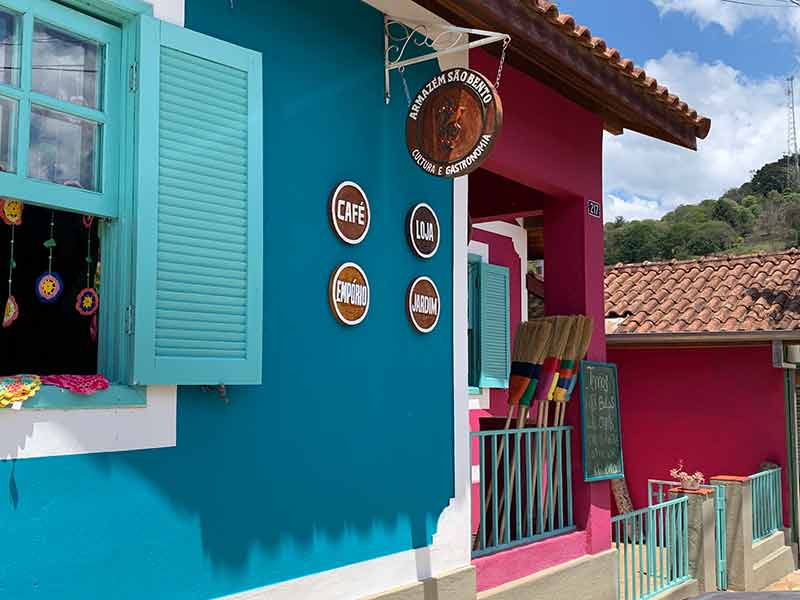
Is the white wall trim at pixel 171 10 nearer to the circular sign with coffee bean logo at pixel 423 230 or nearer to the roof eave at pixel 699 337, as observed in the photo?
the circular sign with coffee bean logo at pixel 423 230

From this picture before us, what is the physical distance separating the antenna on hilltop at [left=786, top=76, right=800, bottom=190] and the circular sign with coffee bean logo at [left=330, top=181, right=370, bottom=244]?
182 feet

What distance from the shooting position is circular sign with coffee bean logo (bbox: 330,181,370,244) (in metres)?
4.59

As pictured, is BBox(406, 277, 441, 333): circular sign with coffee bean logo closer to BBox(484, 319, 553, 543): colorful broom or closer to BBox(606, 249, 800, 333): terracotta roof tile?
BBox(484, 319, 553, 543): colorful broom

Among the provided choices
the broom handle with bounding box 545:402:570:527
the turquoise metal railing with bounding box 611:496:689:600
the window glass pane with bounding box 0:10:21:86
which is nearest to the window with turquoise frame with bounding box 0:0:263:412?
the window glass pane with bounding box 0:10:21:86

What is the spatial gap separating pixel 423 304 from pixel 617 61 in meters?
2.35

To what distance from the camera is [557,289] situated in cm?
730

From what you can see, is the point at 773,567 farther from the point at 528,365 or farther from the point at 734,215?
the point at 734,215

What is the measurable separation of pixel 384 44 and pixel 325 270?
1.44 m

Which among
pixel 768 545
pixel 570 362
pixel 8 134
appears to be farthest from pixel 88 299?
pixel 768 545

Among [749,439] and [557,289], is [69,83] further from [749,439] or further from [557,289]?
[749,439]

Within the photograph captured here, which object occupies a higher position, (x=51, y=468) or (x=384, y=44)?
(x=384, y=44)

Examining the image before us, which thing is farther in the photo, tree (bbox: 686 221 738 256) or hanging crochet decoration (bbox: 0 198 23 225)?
tree (bbox: 686 221 738 256)

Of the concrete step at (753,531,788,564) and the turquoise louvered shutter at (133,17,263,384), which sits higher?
the turquoise louvered shutter at (133,17,263,384)

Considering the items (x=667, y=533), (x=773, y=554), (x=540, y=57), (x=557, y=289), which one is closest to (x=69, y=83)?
(x=540, y=57)
